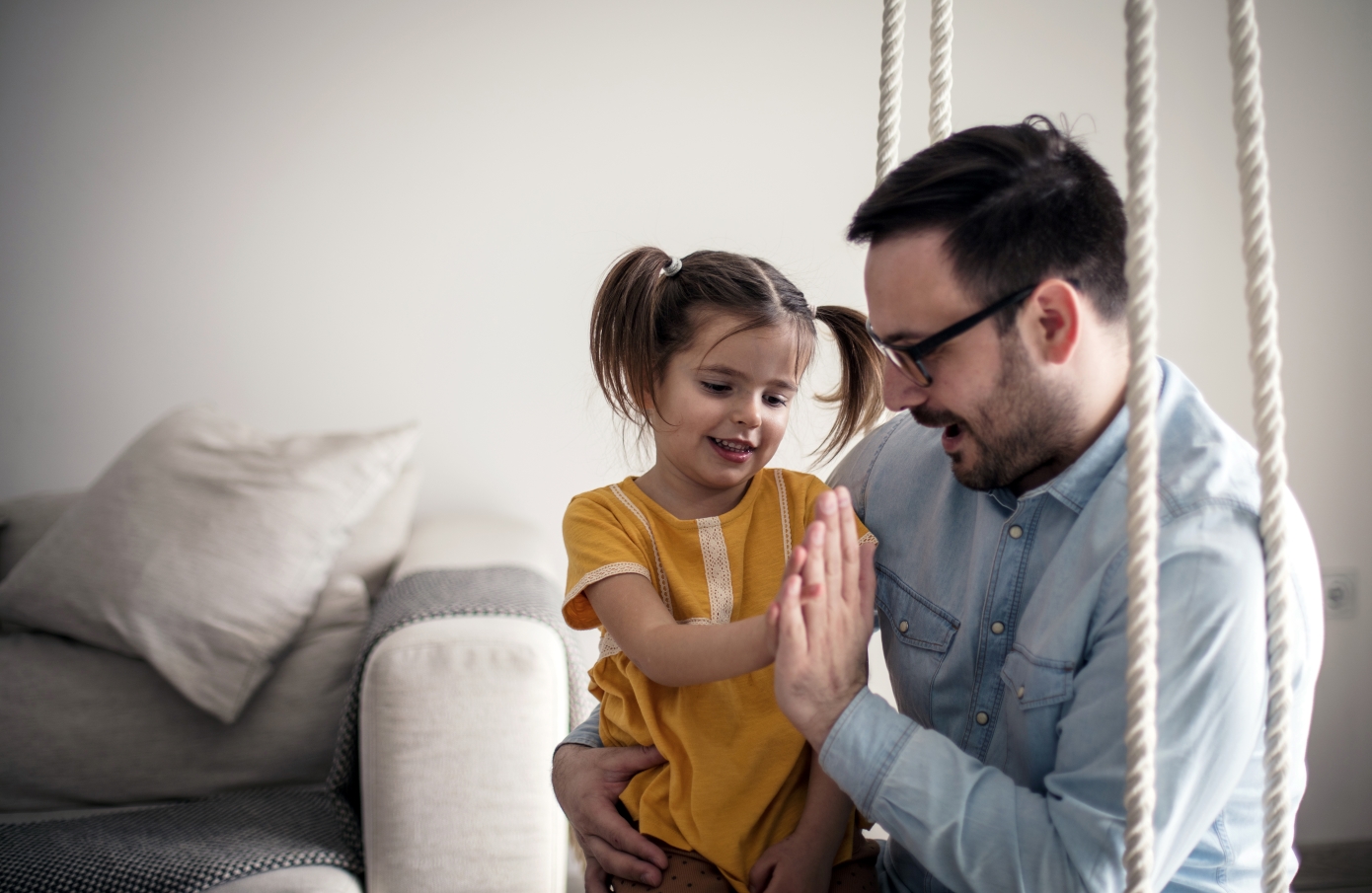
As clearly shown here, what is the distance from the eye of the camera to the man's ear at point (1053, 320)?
0.81 meters

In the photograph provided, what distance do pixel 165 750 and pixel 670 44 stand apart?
1.83 metres

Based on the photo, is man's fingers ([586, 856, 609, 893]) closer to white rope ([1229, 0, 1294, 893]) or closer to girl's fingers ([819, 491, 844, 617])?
girl's fingers ([819, 491, 844, 617])

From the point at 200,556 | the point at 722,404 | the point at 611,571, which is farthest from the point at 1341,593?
the point at 200,556

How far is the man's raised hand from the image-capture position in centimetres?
79

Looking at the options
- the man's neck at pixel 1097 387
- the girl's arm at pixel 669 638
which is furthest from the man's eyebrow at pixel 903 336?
the girl's arm at pixel 669 638

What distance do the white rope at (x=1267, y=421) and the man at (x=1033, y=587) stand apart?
0.04 metres

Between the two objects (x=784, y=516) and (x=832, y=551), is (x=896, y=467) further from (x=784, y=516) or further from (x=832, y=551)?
(x=832, y=551)

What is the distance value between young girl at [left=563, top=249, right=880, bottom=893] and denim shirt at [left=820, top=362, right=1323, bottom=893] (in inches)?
5.8

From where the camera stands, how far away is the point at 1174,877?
0.79 meters

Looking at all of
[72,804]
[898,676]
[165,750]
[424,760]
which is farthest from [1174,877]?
[72,804]

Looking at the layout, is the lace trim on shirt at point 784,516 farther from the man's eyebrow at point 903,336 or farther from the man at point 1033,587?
the man's eyebrow at point 903,336

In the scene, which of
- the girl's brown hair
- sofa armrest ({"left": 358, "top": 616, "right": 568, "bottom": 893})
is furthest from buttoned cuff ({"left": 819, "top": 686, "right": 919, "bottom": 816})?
sofa armrest ({"left": 358, "top": 616, "right": 568, "bottom": 893})

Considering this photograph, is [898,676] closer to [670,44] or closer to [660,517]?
[660,517]

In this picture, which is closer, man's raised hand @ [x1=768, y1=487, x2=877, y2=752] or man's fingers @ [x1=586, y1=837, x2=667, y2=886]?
man's raised hand @ [x1=768, y1=487, x2=877, y2=752]
